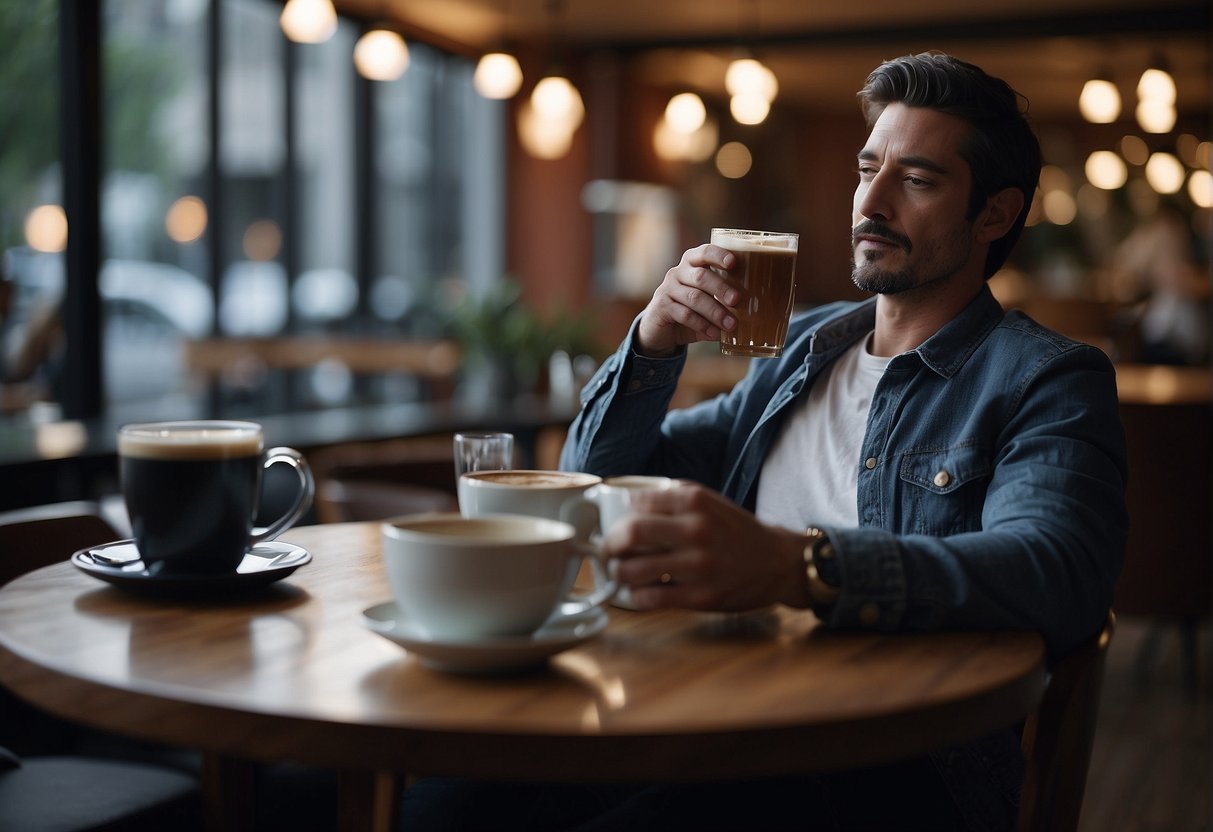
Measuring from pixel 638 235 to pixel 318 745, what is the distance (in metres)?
9.48

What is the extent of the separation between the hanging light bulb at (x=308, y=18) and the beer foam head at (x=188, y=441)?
10.8ft

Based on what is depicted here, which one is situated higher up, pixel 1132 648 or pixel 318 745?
pixel 318 745

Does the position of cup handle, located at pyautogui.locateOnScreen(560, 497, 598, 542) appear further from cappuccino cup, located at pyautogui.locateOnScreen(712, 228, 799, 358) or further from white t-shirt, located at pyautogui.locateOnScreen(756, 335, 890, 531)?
white t-shirt, located at pyautogui.locateOnScreen(756, 335, 890, 531)

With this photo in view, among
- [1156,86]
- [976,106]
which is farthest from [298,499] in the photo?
[1156,86]

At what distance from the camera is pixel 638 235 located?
1016 cm

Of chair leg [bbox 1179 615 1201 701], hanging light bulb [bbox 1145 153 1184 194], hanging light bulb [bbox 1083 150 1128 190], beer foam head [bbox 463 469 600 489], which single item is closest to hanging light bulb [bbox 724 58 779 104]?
chair leg [bbox 1179 615 1201 701]

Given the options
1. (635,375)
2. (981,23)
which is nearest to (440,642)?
(635,375)

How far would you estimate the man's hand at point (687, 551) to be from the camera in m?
1.03

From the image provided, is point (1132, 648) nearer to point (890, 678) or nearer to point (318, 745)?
point (890, 678)

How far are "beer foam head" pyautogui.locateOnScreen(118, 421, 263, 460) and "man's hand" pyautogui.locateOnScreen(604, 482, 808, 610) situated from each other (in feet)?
1.32

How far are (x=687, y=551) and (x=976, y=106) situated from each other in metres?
0.87

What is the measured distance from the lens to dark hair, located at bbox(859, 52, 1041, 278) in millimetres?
1589

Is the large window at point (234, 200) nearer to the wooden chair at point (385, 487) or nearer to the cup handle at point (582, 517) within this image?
the wooden chair at point (385, 487)

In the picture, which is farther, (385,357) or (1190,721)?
(385,357)
